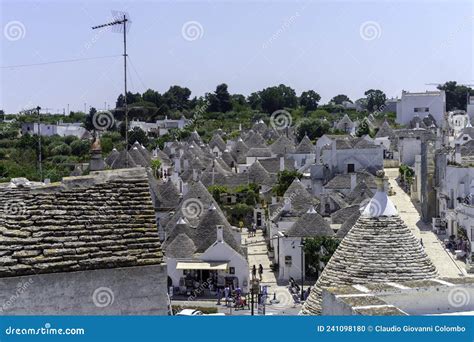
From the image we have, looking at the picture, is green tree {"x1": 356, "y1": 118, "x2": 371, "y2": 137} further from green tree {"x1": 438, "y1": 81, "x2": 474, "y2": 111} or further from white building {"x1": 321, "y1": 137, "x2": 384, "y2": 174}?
green tree {"x1": 438, "y1": 81, "x2": 474, "y2": 111}

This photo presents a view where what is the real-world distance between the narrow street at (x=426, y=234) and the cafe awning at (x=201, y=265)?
7145mm

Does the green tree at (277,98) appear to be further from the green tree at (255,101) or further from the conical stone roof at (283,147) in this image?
the conical stone roof at (283,147)

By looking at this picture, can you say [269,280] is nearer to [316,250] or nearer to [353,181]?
[316,250]

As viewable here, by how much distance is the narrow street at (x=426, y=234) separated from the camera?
95.9ft

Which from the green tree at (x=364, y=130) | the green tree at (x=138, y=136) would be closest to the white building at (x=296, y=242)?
the green tree at (x=364, y=130)

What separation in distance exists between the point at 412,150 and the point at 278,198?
19.0 meters

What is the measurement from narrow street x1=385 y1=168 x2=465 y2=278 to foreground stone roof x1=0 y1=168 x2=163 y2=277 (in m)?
17.4

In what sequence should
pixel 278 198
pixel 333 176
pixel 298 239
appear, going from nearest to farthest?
pixel 298 239 < pixel 278 198 < pixel 333 176

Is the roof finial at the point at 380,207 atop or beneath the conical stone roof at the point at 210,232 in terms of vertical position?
atop

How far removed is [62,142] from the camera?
70062 millimetres

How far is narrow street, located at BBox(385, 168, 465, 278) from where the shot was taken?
29234 millimetres

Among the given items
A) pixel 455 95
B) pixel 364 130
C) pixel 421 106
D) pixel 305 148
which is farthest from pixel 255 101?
pixel 305 148

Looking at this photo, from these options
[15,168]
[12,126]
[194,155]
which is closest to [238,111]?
[12,126]
